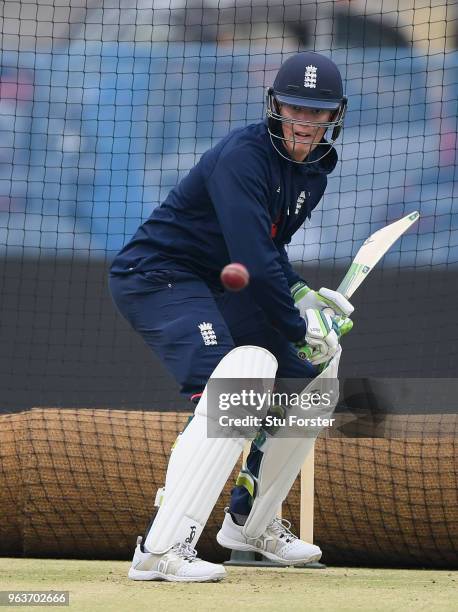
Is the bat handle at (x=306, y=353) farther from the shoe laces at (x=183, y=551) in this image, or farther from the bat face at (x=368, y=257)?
the shoe laces at (x=183, y=551)

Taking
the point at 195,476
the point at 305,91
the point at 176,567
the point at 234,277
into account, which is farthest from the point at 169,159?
the point at 234,277

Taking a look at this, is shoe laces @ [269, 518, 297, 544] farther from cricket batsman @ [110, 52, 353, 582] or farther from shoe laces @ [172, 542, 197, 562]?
shoe laces @ [172, 542, 197, 562]

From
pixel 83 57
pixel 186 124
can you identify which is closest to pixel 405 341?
pixel 186 124

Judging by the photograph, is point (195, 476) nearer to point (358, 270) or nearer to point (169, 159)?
point (358, 270)

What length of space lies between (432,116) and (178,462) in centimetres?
422

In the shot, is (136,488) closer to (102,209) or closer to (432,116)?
(102,209)

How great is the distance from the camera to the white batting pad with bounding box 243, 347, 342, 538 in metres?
3.48

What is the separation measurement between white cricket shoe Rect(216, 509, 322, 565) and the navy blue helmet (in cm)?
114

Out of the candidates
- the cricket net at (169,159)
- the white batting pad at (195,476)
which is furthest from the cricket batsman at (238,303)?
the cricket net at (169,159)

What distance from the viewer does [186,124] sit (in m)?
6.92

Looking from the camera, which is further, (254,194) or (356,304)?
(356,304)

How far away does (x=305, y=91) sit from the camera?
129 inches

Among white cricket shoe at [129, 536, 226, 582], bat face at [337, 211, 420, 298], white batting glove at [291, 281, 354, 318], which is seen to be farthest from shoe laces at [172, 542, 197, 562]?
bat face at [337, 211, 420, 298]

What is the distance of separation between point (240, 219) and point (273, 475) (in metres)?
0.81
